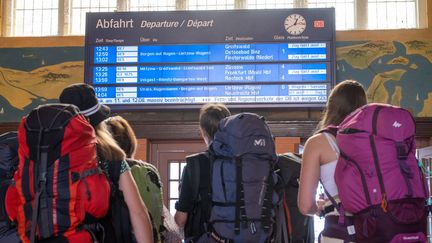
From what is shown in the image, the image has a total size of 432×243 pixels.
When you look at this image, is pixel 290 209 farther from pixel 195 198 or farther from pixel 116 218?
pixel 116 218

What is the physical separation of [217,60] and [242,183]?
3294mm

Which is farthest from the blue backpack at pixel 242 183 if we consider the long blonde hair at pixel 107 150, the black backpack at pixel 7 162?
the black backpack at pixel 7 162

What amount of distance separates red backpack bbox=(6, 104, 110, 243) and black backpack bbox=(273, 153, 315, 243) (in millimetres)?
1036

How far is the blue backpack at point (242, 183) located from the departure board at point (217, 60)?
306cm

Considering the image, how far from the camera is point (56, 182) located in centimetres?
188

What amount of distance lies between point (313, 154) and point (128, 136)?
3.31 feet

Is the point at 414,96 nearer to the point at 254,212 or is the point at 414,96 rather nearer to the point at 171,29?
Result: the point at 171,29

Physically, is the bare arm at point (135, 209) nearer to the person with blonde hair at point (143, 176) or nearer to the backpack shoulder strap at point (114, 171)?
the backpack shoulder strap at point (114, 171)

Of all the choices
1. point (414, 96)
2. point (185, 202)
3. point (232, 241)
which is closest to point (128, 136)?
point (185, 202)

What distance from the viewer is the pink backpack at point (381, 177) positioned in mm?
1997

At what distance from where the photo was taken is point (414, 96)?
5.87 metres

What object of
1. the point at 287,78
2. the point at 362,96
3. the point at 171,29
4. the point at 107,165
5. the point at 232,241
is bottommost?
the point at 232,241

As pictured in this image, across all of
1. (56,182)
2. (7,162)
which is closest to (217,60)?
Result: (7,162)

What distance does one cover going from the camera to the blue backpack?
2.54m
